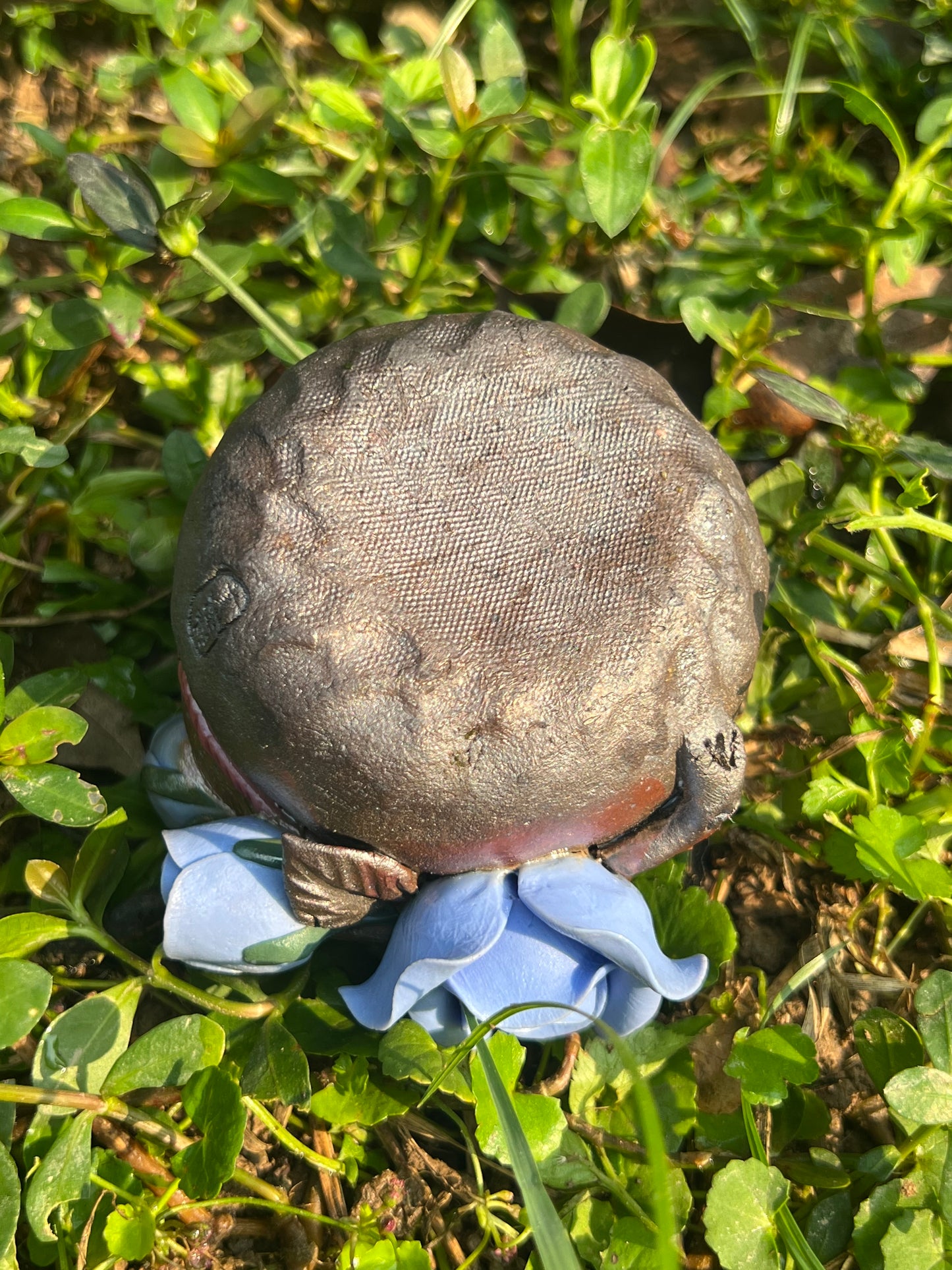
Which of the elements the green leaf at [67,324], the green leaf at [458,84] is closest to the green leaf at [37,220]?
the green leaf at [67,324]

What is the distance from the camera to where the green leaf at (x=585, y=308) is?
1.83 m

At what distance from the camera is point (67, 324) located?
5.90 feet

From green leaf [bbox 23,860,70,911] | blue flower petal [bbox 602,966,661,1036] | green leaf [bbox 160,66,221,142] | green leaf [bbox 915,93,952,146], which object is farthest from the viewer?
green leaf [bbox 915,93,952,146]

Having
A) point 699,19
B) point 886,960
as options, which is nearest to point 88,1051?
point 886,960

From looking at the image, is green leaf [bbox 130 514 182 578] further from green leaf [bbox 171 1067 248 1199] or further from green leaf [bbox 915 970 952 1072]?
green leaf [bbox 915 970 952 1072]

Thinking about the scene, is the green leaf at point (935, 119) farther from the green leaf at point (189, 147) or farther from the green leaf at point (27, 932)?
the green leaf at point (27, 932)

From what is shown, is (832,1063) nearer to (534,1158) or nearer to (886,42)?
(534,1158)

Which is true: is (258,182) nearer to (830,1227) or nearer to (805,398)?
(805,398)

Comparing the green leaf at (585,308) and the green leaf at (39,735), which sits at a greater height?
the green leaf at (585,308)

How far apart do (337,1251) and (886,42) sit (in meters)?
2.55

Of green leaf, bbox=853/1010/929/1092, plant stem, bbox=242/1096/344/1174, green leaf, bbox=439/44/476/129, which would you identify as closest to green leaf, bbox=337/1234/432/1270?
plant stem, bbox=242/1096/344/1174

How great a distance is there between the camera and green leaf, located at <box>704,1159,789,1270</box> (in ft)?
4.66

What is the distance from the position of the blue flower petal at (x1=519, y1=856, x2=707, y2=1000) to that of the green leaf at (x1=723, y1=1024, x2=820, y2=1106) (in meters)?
0.32

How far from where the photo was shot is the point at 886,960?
179 centimetres
